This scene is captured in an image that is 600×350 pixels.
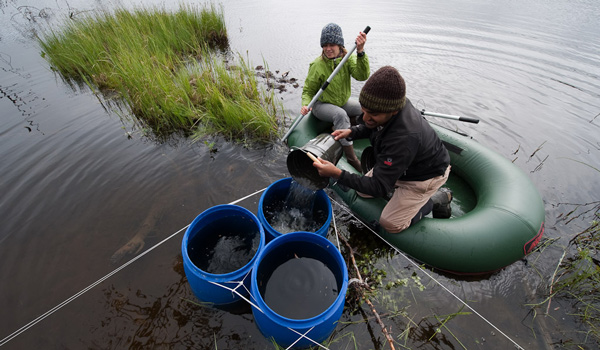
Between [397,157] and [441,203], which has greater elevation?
[397,157]

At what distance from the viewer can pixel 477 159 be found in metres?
3.15

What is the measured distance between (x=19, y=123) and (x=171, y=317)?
15.9 ft

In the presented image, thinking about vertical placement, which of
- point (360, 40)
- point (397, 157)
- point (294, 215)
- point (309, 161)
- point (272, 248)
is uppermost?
point (360, 40)

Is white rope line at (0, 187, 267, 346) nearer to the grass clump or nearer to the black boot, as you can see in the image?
the grass clump

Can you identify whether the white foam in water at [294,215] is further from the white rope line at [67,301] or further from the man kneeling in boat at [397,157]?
the white rope line at [67,301]

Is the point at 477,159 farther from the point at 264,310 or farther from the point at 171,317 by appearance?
the point at 171,317

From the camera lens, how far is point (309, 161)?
8.52 ft

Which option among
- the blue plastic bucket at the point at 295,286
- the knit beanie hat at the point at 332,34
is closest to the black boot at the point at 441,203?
the blue plastic bucket at the point at 295,286

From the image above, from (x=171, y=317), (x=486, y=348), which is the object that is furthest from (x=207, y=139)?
(x=486, y=348)

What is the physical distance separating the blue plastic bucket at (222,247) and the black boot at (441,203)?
190 cm

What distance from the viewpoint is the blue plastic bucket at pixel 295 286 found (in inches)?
61.6

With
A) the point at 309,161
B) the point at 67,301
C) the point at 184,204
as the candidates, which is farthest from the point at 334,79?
the point at 67,301

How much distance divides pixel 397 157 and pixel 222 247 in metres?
1.75

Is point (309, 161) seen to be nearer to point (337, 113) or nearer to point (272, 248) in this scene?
point (272, 248)
